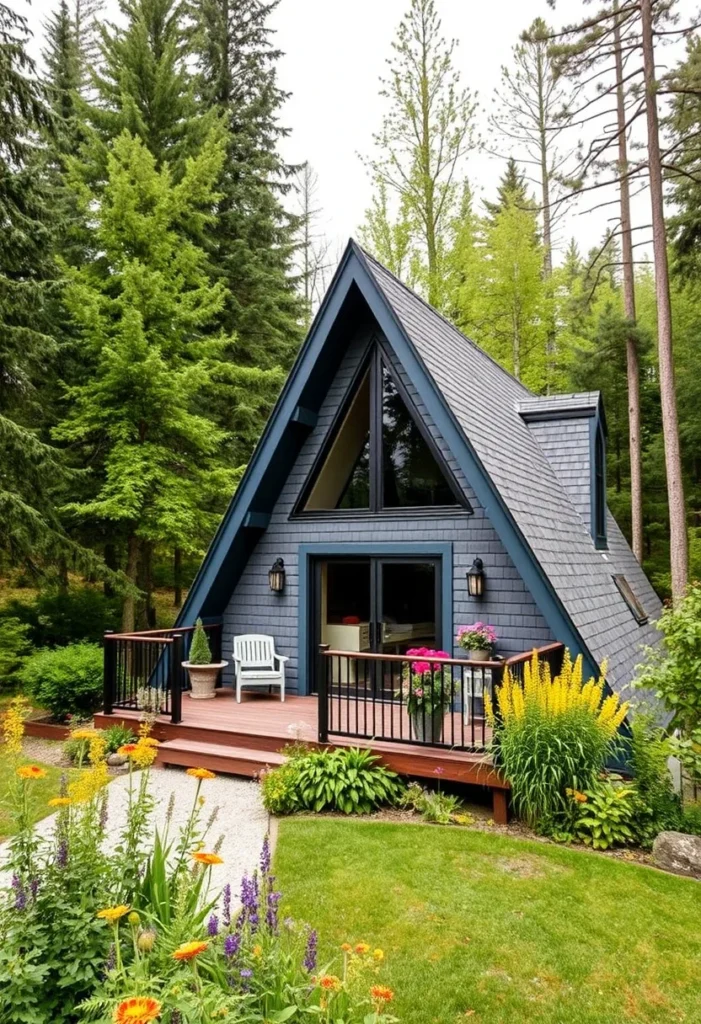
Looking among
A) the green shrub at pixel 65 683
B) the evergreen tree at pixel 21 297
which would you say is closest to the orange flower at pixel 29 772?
the green shrub at pixel 65 683

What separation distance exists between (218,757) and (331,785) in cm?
154

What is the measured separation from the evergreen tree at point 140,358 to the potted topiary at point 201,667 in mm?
3703

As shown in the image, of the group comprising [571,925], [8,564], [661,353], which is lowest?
[571,925]

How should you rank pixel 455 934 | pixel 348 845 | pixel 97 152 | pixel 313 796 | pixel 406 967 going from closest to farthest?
pixel 406 967 < pixel 455 934 < pixel 348 845 < pixel 313 796 < pixel 97 152

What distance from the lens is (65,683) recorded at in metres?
8.70

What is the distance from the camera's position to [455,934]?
3.75 metres

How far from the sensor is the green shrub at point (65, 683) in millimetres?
8695

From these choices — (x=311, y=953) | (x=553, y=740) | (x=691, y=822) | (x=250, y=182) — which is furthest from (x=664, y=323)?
(x=311, y=953)

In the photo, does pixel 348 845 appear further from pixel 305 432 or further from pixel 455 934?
pixel 305 432

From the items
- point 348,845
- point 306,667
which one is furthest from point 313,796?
point 306,667

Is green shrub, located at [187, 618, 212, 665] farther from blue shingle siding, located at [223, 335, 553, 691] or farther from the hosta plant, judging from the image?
the hosta plant

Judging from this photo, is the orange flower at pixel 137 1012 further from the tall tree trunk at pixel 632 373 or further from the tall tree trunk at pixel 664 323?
the tall tree trunk at pixel 632 373

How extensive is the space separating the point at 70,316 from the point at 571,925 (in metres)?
12.9

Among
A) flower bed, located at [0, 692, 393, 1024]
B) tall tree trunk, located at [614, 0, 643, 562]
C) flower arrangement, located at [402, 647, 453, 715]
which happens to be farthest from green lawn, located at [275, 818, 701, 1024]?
tall tree trunk, located at [614, 0, 643, 562]
